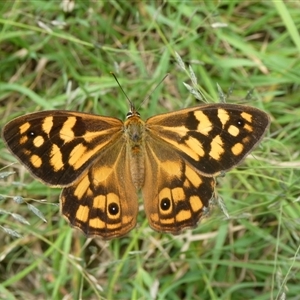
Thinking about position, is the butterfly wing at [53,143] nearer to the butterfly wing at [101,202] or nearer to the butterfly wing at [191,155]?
the butterfly wing at [101,202]

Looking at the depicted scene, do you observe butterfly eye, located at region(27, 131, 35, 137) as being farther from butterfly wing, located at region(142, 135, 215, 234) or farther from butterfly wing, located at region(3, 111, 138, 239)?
butterfly wing, located at region(142, 135, 215, 234)

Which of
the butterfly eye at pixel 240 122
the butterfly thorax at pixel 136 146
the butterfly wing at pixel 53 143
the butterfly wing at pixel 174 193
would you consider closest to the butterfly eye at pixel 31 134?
the butterfly wing at pixel 53 143

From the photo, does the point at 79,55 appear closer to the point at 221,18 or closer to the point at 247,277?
the point at 221,18

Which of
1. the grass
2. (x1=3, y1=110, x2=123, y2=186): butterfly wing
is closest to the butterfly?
(x1=3, y1=110, x2=123, y2=186): butterfly wing

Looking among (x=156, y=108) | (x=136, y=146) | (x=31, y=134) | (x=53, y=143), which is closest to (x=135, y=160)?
(x=136, y=146)

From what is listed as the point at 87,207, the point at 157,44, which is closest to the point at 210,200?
the point at 87,207

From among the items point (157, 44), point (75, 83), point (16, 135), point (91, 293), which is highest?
point (16, 135)

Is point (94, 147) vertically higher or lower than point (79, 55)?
higher
